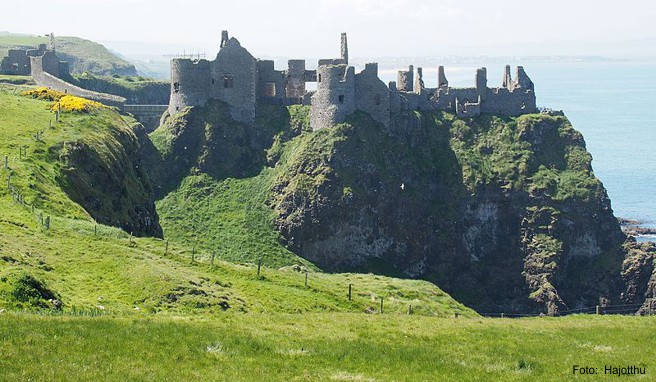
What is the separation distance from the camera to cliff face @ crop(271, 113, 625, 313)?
10206 cm

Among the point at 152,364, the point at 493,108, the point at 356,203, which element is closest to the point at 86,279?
the point at 152,364

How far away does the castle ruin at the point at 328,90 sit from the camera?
10812 centimetres

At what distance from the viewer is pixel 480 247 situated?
106 meters

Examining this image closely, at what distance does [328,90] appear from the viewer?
4227 inches

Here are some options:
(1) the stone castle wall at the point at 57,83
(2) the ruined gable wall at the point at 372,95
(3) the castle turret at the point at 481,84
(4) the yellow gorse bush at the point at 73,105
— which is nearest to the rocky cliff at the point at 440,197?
(2) the ruined gable wall at the point at 372,95

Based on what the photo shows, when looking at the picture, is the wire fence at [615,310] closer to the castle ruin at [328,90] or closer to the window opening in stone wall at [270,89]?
the castle ruin at [328,90]

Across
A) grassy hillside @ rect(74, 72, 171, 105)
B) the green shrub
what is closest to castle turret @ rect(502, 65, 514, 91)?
grassy hillside @ rect(74, 72, 171, 105)

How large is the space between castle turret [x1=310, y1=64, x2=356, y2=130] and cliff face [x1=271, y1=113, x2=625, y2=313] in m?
1.49

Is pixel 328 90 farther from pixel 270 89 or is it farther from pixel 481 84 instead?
pixel 481 84

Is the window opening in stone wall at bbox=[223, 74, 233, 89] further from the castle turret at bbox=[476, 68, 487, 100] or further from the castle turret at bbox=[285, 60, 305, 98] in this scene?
the castle turret at bbox=[476, 68, 487, 100]

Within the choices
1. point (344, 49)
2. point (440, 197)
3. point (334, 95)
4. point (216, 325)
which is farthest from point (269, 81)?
point (216, 325)

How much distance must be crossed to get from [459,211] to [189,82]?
34.1 m

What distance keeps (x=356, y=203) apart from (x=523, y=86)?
29.7 metres

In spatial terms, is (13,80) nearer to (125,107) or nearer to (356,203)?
(125,107)
